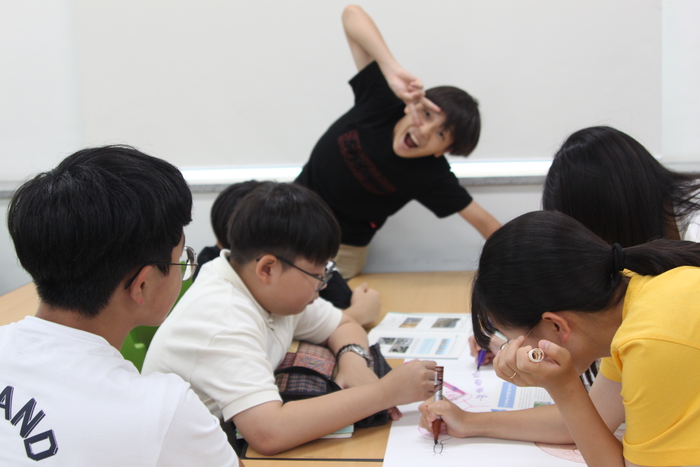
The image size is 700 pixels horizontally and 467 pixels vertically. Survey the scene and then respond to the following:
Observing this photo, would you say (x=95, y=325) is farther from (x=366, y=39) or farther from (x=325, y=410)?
(x=366, y=39)

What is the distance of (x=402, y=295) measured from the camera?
89.5 inches

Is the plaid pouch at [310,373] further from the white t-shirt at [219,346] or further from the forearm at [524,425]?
the forearm at [524,425]

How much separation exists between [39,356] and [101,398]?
0.10 meters

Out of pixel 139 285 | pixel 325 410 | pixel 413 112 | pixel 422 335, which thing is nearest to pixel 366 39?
pixel 413 112

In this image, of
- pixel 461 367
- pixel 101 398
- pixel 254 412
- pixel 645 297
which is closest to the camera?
pixel 101 398

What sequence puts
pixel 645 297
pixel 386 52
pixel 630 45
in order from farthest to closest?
pixel 630 45
pixel 386 52
pixel 645 297

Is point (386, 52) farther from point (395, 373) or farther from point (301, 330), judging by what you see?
point (395, 373)

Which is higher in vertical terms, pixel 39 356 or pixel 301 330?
pixel 39 356

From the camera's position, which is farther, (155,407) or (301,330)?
(301,330)

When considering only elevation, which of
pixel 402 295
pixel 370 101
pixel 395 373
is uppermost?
pixel 370 101

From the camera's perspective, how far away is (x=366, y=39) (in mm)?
2172

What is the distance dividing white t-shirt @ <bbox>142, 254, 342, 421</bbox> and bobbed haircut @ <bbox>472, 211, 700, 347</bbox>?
1.65ft

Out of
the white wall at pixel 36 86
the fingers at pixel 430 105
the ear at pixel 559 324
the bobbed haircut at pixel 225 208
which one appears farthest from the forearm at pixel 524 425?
the white wall at pixel 36 86

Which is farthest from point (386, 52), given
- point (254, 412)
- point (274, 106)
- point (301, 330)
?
point (254, 412)
